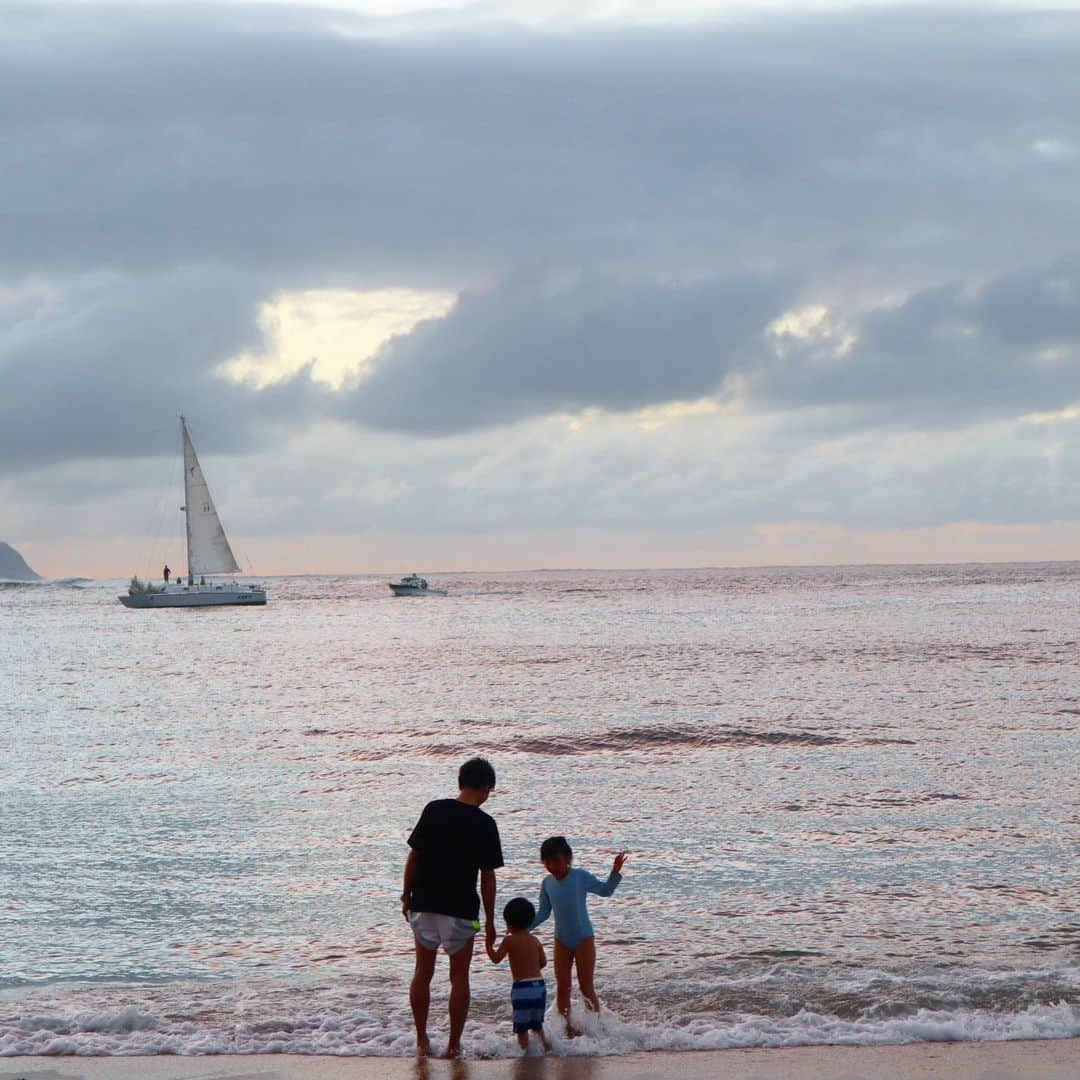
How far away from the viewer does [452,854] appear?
8.68 m

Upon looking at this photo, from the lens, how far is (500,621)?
100 meters

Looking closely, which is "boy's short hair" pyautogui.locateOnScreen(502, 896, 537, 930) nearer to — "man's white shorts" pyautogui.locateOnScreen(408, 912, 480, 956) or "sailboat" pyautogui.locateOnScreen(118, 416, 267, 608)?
"man's white shorts" pyautogui.locateOnScreen(408, 912, 480, 956)

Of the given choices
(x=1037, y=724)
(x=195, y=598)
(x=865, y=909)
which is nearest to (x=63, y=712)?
(x=1037, y=724)

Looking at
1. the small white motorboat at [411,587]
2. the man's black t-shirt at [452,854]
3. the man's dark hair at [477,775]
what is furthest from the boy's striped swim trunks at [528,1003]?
the small white motorboat at [411,587]

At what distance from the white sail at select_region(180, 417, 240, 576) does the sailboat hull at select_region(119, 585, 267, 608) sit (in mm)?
3696

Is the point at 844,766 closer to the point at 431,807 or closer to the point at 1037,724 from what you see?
the point at 1037,724

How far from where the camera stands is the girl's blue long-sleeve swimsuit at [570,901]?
9234 millimetres

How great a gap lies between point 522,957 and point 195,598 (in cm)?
10298

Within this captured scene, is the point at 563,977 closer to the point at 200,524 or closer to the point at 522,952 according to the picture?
the point at 522,952

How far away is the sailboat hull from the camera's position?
353 feet

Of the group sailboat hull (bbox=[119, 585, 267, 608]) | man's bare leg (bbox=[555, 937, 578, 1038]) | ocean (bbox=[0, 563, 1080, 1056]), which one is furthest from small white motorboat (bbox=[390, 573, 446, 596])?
man's bare leg (bbox=[555, 937, 578, 1038])

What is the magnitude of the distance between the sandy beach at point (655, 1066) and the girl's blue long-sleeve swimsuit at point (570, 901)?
34.8 inches

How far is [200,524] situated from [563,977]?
3835 inches

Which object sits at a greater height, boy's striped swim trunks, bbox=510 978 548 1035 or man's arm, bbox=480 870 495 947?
man's arm, bbox=480 870 495 947
